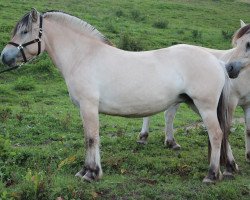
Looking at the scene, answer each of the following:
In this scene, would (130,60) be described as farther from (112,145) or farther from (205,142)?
(205,142)

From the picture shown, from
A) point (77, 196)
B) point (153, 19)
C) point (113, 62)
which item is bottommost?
point (153, 19)

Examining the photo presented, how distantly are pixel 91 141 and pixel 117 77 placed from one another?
97 centimetres

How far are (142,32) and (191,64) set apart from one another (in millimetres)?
12436

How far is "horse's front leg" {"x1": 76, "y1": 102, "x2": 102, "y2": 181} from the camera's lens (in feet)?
21.4

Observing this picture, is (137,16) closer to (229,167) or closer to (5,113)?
(5,113)

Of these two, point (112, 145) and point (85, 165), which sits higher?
point (85, 165)

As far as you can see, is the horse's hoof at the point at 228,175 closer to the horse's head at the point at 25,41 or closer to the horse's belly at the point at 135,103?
the horse's belly at the point at 135,103

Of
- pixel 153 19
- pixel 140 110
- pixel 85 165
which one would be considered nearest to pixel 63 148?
pixel 85 165

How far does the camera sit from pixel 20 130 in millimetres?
9008

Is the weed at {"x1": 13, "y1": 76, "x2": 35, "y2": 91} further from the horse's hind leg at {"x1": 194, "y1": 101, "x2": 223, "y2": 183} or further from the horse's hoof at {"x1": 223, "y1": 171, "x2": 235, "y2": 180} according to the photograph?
the horse's hoof at {"x1": 223, "y1": 171, "x2": 235, "y2": 180}

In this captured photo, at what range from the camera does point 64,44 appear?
6883 mm

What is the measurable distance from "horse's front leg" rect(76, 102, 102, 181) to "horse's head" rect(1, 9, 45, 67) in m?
1.13

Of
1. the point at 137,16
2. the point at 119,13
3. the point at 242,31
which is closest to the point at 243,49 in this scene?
the point at 242,31

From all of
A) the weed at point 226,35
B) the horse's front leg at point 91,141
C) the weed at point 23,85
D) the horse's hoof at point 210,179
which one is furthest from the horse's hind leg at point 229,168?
the weed at point 226,35
